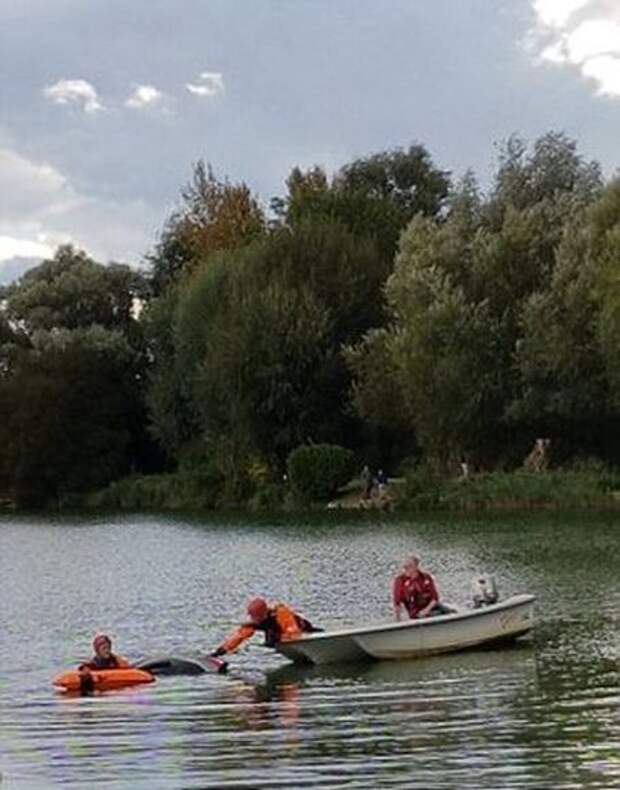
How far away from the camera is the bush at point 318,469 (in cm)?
6812

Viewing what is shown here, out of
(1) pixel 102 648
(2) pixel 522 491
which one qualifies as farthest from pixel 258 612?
(2) pixel 522 491

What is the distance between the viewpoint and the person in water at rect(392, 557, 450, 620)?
2514 centimetres

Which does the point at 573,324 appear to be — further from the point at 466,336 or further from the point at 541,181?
the point at 541,181

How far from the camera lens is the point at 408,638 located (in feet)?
80.0

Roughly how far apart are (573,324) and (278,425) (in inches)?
601

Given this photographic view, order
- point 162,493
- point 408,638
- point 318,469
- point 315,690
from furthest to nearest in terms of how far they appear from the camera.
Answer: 1. point 162,493
2. point 318,469
3. point 408,638
4. point 315,690

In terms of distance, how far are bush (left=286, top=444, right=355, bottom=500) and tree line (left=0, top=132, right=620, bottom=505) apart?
2.00 metres

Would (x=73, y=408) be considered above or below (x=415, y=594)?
above

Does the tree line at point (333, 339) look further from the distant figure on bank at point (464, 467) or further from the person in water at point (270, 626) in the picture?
the person in water at point (270, 626)

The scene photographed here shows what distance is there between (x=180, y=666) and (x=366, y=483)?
44610mm

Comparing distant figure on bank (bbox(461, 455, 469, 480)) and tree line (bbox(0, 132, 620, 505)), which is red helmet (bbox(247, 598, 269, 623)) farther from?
distant figure on bank (bbox(461, 455, 469, 480))

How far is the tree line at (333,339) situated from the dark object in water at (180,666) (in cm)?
3454

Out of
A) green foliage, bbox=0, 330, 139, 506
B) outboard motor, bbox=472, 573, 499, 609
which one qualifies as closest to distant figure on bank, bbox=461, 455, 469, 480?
green foliage, bbox=0, 330, 139, 506

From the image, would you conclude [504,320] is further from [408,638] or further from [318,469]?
[408,638]
